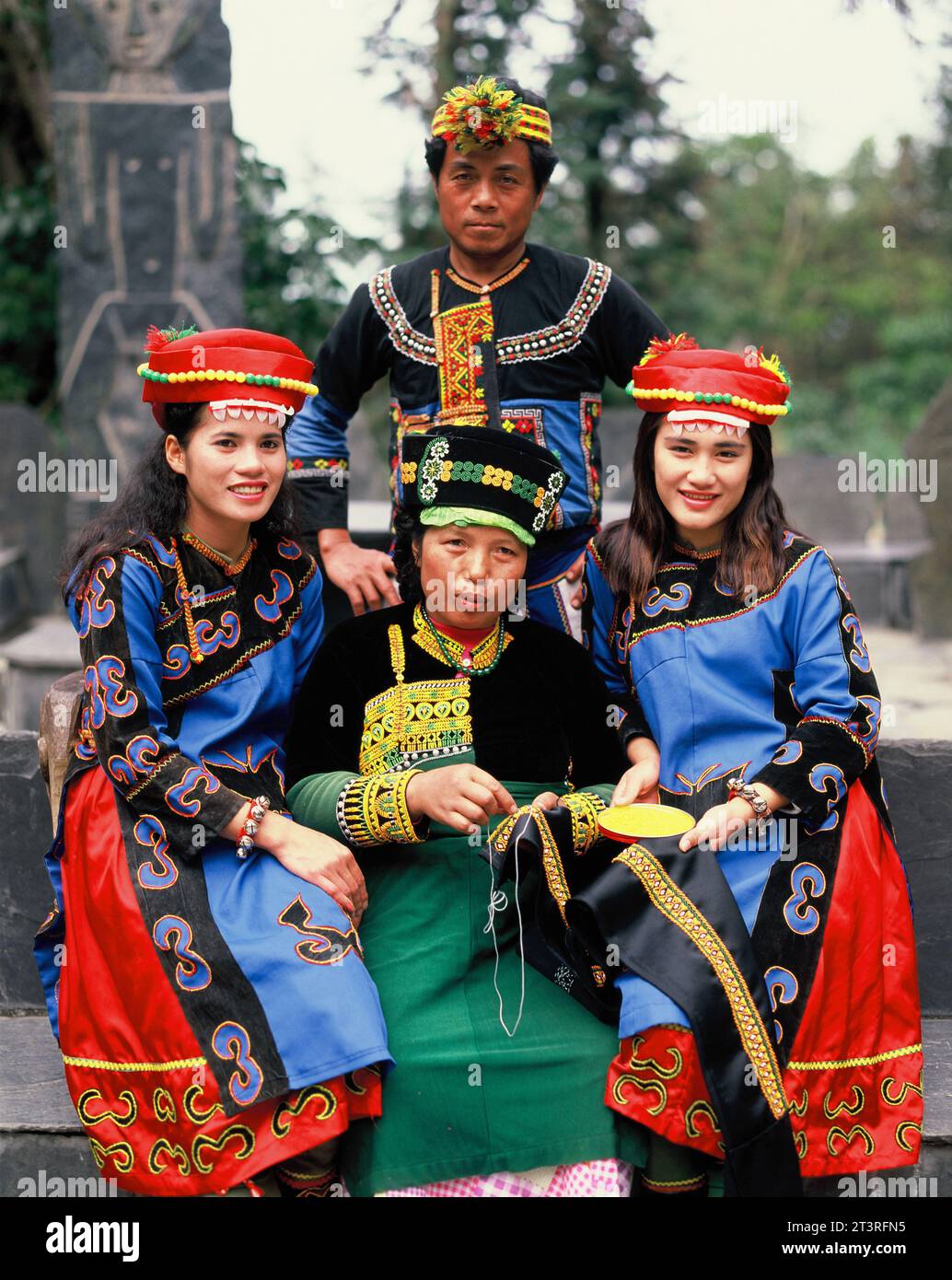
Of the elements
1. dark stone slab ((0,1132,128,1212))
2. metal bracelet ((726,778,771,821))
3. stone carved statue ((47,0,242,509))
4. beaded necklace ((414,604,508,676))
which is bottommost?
dark stone slab ((0,1132,128,1212))

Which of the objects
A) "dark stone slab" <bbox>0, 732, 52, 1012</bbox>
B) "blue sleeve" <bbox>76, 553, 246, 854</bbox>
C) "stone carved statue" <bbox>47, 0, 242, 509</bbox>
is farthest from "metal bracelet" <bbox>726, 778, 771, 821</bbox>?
"stone carved statue" <bbox>47, 0, 242, 509</bbox>

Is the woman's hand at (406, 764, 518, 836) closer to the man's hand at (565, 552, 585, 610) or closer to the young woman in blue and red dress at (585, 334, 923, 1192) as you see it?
the young woman in blue and red dress at (585, 334, 923, 1192)

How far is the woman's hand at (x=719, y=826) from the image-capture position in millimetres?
2703

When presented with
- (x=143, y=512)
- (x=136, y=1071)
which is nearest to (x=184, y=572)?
(x=143, y=512)

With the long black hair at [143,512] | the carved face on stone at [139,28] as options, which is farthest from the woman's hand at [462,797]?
the carved face on stone at [139,28]

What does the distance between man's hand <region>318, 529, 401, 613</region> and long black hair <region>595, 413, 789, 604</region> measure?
606 mm

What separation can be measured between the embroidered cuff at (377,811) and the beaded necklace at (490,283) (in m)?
1.33

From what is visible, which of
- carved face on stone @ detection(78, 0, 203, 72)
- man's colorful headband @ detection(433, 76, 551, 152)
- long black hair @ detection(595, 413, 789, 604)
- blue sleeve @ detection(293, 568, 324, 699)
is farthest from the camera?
Answer: carved face on stone @ detection(78, 0, 203, 72)

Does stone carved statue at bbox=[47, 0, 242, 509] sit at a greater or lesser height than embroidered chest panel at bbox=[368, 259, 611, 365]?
greater

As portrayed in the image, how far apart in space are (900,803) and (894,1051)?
792 mm

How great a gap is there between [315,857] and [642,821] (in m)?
0.61

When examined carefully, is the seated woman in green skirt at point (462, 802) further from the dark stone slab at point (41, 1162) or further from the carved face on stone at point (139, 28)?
the carved face on stone at point (139, 28)

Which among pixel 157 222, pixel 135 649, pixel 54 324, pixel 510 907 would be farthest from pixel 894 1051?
pixel 54 324

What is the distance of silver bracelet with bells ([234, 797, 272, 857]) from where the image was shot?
268cm
